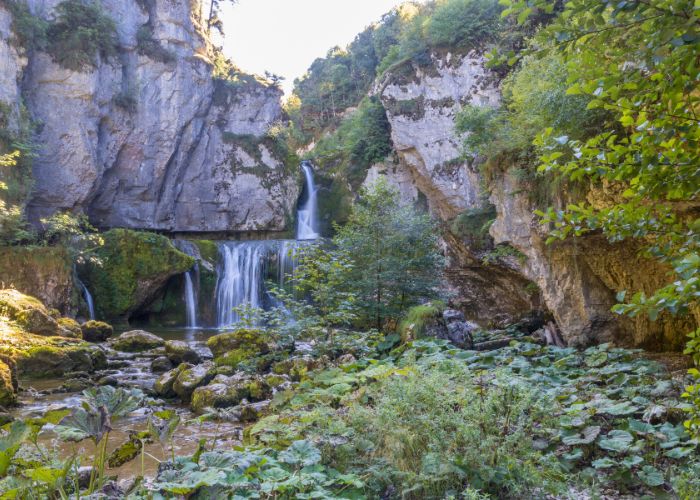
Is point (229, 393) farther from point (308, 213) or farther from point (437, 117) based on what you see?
point (308, 213)

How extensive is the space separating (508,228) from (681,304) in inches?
348

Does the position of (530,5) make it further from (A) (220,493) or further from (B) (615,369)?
(B) (615,369)

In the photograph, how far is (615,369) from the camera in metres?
4.63

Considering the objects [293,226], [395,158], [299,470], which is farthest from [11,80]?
[299,470]

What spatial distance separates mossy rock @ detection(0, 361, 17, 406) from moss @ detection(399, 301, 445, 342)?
646 cm

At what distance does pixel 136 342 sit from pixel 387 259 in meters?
7.96

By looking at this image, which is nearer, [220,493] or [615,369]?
[220,493]

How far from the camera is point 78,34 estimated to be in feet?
76.0

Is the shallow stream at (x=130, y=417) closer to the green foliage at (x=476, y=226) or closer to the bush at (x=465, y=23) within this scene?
the green foliage at (x=476, y=226)

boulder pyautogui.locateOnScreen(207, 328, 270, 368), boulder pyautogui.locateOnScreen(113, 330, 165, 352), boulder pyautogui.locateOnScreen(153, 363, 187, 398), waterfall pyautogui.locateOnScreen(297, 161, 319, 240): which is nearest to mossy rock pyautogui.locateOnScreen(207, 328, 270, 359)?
boulder pyautogui.locateOnScreen(207, 328, 270, 368)

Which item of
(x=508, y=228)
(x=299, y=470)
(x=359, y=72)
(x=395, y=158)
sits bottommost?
(x=299, y=470)

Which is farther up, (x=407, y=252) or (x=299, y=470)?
(x=407, y=252)

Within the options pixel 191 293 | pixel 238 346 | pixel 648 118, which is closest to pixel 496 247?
pixel 238 346

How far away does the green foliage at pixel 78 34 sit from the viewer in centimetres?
2281
